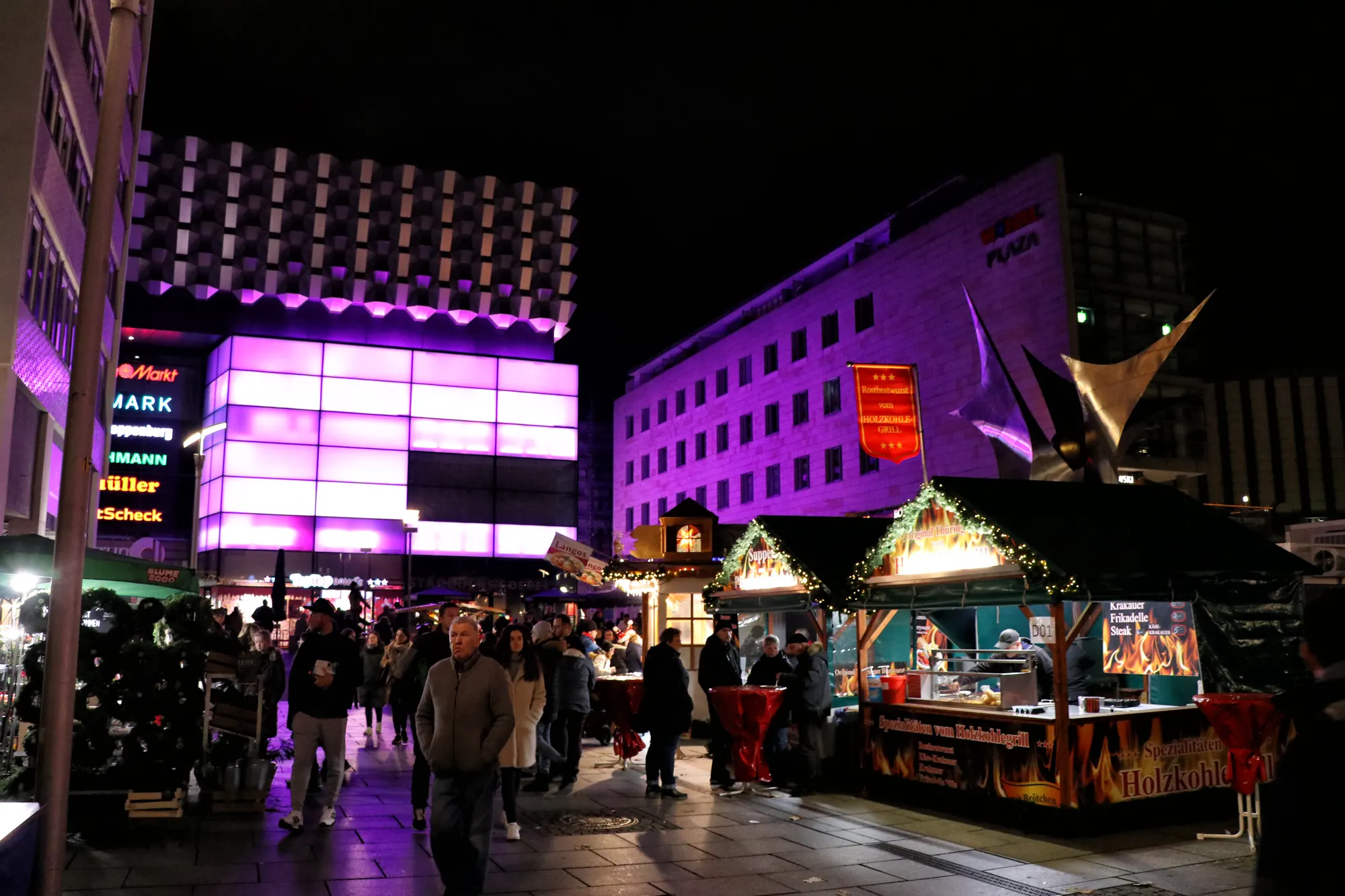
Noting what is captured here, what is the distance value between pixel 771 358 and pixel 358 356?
65.6 ft

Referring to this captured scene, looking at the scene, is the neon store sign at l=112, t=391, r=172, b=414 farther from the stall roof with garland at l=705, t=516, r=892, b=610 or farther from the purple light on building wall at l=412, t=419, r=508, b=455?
the stall roof with garland at l=705, t=516, r=892, b=610

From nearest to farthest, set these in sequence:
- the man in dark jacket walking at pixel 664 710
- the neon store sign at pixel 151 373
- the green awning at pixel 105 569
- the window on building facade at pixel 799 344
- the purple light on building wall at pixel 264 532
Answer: the green awning at pixel 105 569, the man in dark jacket walking at pixel 664 710, the purple light on building wall at pixel 264 532, the neon store sign at pixel 151 373, the window on building facade at pixel 799 344

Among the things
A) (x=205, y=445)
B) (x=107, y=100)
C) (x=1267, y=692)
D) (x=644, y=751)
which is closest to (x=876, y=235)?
(x=205, y=445)

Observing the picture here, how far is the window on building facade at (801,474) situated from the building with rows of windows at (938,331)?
12 cm

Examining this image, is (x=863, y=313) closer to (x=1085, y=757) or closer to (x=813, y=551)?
(x=813, y=551)

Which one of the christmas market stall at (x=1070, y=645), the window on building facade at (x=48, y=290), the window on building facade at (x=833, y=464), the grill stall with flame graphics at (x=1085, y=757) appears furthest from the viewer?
the window on building facade at (x=833, y=464)

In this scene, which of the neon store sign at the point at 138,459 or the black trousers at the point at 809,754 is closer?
the black trousers at the point at 809,754

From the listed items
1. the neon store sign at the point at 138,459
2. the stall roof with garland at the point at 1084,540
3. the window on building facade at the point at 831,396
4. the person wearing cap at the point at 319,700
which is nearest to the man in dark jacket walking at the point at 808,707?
the stall roof with garland at the point at 1084,540

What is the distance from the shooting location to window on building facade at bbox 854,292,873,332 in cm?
4403

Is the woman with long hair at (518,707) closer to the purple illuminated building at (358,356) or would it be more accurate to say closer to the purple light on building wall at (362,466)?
the purple illuminated building at (358,356)

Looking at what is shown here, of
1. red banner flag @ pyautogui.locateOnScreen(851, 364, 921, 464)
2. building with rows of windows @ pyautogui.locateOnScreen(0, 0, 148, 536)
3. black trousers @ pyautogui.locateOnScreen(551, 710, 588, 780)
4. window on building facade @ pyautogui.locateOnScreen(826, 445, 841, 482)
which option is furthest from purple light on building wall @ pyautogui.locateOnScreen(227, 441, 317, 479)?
black trousers @ pyautogui.locateOnScreen(551, 710, 588, 780)

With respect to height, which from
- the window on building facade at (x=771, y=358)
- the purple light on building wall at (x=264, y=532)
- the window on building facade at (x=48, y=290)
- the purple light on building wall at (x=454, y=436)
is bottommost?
the purple light on building wall at (x=264, y=532)

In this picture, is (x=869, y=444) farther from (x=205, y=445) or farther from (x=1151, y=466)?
(x=205, y=445)

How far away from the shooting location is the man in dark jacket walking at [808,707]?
12.9 meters
